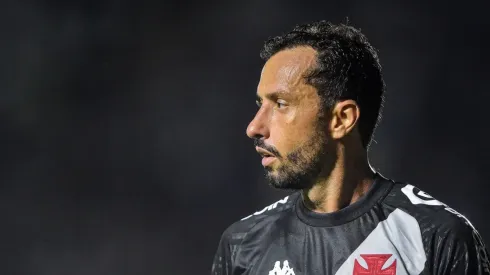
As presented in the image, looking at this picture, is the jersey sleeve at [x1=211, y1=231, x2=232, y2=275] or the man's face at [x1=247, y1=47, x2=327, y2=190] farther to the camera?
the jersey sleeve at [x1=211, y1=231, x2=232, y2=275]

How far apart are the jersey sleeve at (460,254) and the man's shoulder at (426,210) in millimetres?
15

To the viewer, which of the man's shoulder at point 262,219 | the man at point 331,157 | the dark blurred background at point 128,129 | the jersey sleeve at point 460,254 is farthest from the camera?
the dark blurred background at point 128,129

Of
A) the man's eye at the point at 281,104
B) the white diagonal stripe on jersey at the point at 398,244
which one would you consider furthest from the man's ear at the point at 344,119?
the white diagonal stripe on jersey at the point at 398,244

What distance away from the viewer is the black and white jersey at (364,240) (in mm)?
1962

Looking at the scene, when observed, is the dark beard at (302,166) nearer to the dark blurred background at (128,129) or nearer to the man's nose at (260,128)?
the man's nose at (260,128)

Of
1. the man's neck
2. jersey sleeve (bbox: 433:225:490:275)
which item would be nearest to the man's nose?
the man's neck

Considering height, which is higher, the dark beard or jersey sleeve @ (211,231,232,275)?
the dark beard

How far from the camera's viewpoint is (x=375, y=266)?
2041 mm

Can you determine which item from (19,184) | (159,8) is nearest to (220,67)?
(159,8)

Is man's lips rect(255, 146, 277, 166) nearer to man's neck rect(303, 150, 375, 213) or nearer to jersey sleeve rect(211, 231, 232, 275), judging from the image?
man's neck rect(303, 150, 375, 213)

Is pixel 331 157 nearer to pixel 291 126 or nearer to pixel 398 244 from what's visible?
Answer: pixel 291 126

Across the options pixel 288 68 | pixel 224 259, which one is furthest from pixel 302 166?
pixel 224 259

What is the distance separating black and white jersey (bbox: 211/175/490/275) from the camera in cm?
196

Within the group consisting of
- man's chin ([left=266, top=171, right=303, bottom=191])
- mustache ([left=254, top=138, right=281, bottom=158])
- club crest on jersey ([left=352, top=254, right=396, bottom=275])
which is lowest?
club crest on jersey ([left=352, top=254, right=396, bottom=275])
